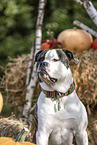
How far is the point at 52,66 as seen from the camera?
1.61 meters

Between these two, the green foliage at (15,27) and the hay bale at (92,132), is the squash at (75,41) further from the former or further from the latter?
the green foliage at (15,27)

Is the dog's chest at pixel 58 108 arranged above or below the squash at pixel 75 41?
below

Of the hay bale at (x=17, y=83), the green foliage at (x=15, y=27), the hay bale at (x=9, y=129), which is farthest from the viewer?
the green foliage at (x=15, y=27)

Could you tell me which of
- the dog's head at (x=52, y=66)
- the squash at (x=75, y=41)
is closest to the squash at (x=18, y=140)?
the dog's head at (x=52, y=66)

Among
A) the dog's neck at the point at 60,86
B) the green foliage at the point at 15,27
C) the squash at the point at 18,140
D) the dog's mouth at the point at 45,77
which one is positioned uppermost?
the green foliage at the point at 15,27

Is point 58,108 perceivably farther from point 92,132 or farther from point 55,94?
point 92,132

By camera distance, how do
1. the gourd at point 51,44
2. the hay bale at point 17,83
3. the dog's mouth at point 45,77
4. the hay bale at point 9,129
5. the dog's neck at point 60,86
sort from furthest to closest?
the hay bale at point 17,83 → the gourd at point 51,44 → the hay bale at point 9,129 → the dog's neck at point 60,86 → the dog's mouth at point 45,77

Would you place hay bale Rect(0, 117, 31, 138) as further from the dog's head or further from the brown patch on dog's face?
the brown patch on dog's face

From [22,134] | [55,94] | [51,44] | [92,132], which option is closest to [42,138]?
[22,134]

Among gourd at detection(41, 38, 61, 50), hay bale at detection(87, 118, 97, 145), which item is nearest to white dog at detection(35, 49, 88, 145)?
hay bale at detection(87, 118, 97, 145)

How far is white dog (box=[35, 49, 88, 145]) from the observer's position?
165 cm

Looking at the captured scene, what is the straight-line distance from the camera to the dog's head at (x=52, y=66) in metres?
1.59

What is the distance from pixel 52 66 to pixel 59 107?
33 cm

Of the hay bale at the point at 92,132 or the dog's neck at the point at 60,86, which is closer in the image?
the dog's neck at the point at 60,86
